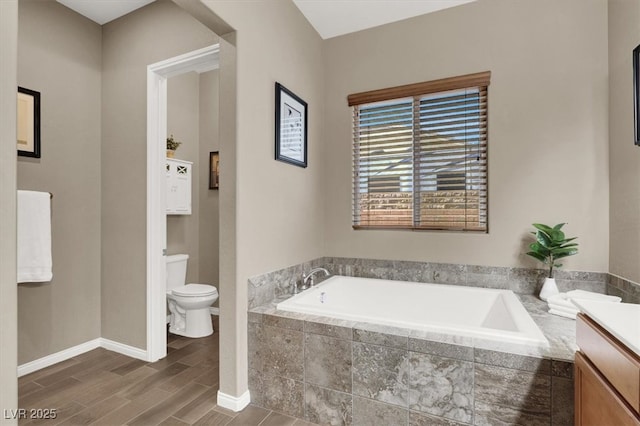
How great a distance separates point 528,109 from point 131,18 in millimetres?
3277

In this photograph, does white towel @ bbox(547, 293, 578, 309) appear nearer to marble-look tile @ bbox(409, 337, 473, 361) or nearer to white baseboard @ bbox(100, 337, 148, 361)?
marble-look tile @ bbox(409, 337, 473, 361)

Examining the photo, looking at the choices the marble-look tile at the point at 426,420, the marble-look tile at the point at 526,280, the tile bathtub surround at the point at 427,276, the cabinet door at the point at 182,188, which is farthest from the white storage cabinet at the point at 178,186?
the marble-look tile at the point at 526,280

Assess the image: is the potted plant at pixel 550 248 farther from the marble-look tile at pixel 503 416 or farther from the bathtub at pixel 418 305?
the marble-look tile at pixel 503 416

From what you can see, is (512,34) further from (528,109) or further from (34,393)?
(34,393)

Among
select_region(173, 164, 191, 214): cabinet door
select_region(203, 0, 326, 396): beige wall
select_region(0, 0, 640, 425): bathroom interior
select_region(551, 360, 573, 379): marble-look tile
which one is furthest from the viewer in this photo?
select_region(173, 164, 191, 214): cabinet door

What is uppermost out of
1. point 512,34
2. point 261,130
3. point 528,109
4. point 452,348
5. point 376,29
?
point 376,29

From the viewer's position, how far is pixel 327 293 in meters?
2.61

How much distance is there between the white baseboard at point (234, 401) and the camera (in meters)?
1.94

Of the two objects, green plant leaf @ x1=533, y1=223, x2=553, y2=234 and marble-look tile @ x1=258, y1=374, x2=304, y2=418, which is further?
green plant leaf @ x1=533, y1=223, x2=553, y2=234

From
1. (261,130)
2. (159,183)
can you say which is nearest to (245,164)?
(261,130)

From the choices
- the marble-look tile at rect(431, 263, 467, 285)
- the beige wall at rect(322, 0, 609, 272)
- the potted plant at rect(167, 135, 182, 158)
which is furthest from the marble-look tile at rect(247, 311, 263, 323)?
the potted plant at rect(167, 135, 182, 158)

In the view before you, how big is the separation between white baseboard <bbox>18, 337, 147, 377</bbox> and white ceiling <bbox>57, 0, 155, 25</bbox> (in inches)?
109

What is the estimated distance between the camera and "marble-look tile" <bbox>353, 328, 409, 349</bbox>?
1657 mm

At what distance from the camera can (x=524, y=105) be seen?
244cm
